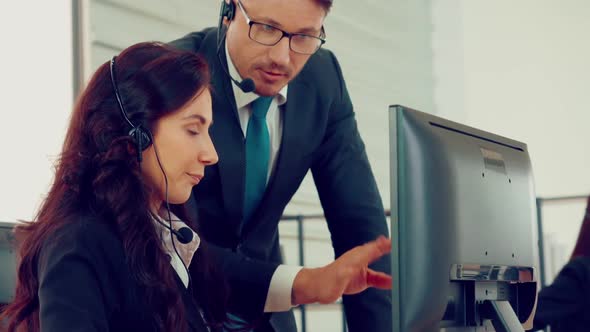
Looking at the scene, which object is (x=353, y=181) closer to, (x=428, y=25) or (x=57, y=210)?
(x=57, y=210)

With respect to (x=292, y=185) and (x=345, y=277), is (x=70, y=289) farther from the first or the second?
(x=292, y=185)

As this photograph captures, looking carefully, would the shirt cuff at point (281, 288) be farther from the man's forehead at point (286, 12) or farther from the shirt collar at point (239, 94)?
the man's forehead at point (286, 12)

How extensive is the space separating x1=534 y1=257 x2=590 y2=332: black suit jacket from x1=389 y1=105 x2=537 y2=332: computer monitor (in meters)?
0.89

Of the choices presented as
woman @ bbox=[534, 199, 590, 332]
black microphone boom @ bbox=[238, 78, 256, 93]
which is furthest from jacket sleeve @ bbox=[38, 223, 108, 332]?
woman @ bbox=[534, 199, 590, 332]

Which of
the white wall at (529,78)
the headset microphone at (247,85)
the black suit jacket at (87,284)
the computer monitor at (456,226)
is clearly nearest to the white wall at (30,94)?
the headset microphone at (247,85)

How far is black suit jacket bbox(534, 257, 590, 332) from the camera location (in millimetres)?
2045

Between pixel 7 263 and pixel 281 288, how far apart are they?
1.48 feet

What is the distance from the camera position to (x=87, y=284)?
1021 mm

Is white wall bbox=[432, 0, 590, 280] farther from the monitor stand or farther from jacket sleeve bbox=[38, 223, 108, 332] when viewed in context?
jacket sleeve bbox=[38, 223, 108, 332]

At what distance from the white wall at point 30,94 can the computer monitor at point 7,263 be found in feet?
4.37

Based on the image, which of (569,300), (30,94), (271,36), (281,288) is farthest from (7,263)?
(30,94)

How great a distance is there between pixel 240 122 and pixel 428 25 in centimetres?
416

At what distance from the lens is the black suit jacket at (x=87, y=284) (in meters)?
0.99

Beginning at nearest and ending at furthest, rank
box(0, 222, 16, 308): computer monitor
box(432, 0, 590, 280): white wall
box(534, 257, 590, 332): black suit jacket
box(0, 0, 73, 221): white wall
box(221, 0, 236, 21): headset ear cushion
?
1. box(0, 222, 16, 308): computer monitor
2. box(221, 0, 236, 21): headset ear cushion
3. box(534, 257, 590, 332): black suit jacket
4. box(0, 0, 73, 221): white wall
5. box(432, 0, 590, 280): white wall
